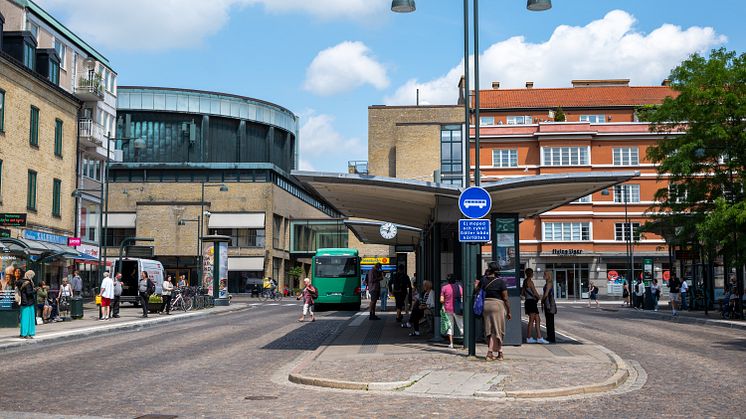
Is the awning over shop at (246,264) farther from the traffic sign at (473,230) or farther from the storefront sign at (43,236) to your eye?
the traffic sign at (473,230)

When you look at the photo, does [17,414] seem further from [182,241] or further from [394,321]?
[182,241]

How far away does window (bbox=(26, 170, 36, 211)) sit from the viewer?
126ft

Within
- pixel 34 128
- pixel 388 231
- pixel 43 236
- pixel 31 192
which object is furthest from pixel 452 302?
pixel 34 128

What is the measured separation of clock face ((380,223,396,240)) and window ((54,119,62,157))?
60.4ft

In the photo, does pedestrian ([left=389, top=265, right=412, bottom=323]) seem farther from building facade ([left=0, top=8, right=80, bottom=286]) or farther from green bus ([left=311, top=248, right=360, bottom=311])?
building facade ([left=0, top=8, right=80, bottom=286])

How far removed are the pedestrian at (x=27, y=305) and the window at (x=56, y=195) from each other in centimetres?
2239

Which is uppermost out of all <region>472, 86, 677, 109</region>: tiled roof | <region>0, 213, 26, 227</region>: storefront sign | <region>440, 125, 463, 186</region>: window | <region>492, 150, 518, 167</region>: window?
<region>472, 86, 677, 109</region>: tiled roof

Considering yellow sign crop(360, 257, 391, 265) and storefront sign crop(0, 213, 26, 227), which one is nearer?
storefront sign crop(0, 213, 26, 227)

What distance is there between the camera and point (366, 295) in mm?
67812

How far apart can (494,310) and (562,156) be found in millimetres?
53126

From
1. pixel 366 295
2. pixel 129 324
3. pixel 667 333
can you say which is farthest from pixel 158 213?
pixel 667 333

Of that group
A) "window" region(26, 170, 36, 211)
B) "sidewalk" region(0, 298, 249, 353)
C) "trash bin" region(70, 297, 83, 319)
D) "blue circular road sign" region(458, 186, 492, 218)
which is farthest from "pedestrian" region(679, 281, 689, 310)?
"window" region(26, 170, 36, 211)

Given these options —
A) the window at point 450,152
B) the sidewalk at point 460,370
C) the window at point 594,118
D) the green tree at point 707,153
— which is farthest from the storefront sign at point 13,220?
the window at point 594,118

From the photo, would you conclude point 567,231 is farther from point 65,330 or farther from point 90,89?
point 65,330
